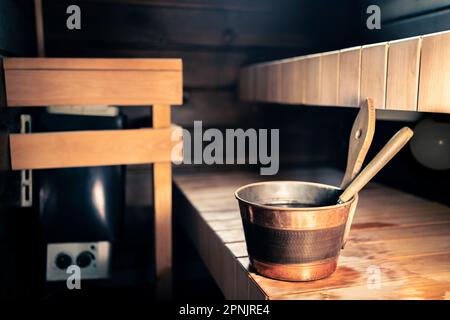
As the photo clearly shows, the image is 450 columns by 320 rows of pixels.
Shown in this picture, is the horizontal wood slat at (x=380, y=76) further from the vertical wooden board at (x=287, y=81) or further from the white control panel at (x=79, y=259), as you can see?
the white control panel at (x=79, y=259)

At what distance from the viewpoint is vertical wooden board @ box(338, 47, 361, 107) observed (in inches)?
73.5

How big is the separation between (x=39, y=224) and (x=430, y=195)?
7.22ft

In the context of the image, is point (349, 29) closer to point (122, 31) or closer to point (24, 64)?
point (122, 31)

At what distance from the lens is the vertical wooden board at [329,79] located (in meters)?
2.03

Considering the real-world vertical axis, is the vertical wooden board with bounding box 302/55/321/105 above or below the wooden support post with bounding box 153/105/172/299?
above

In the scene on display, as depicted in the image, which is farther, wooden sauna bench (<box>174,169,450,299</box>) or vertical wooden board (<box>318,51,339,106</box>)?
vertical wooden board (<box>318,51,339,106</box>)

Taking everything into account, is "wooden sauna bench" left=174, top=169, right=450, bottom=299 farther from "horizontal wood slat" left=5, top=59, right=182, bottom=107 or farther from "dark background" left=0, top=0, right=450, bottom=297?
"horizontal wood slat" left=5, top=59, right=182, bottom=107

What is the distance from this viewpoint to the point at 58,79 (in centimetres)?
200

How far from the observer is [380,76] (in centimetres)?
Answer: 172

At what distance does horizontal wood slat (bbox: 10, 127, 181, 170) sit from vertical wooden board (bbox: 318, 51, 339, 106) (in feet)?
2.46

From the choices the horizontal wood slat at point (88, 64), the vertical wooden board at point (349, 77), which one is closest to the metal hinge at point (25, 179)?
the horizontal wood slat at point (88, 64)

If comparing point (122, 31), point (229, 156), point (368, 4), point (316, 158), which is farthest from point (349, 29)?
point (122, 31)

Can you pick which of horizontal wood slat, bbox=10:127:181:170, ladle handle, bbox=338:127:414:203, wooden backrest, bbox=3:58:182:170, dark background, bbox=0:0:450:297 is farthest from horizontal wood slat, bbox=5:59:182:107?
ladle handle, bbox=338:127:414:203

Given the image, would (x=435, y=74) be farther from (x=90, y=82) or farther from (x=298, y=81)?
(x=90, y=82)
